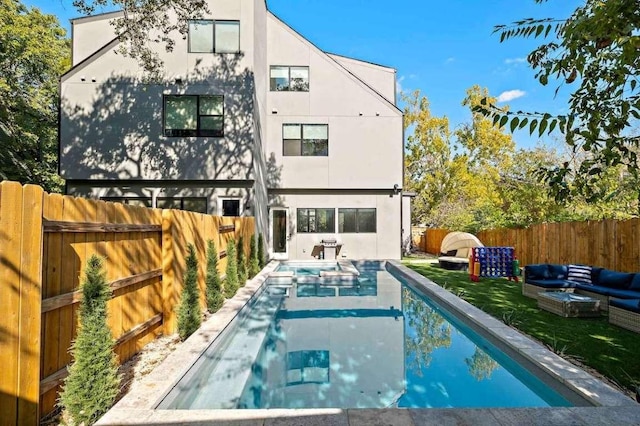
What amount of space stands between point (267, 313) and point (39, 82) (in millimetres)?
20495

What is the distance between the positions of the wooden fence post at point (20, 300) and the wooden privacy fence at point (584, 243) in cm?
1147

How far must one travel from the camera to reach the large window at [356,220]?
16.3 meters

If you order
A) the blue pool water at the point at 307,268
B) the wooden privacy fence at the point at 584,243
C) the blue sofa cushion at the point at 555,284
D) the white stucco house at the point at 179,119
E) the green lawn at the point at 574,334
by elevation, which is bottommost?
the blue pool water at the point at 307,268

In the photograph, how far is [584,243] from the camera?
33.4 feet

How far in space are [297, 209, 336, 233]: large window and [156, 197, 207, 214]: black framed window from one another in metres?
4.52

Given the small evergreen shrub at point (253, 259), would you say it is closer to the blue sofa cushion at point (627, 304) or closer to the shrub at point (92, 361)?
the shrub at point (92, 361)

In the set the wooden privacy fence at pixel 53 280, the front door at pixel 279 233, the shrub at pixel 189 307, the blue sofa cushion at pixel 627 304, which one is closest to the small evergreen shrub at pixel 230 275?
the shrub at pixel 189 307

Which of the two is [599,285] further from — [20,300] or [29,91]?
[29,91]

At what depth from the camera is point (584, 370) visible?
162 inches

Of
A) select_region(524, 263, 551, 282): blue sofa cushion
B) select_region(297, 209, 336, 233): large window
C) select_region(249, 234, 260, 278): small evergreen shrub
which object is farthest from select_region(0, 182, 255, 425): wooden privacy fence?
select_region(297, 209, 336, 233): large window

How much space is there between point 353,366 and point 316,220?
1144 cm

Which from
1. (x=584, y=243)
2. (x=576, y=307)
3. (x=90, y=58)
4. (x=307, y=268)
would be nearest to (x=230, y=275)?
(x=307, y=268)

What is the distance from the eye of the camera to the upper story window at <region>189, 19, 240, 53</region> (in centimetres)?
1322

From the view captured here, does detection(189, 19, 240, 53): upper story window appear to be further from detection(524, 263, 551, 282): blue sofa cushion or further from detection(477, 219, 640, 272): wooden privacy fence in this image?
detection(477, 219, 640, 272): wooden privacy fence
